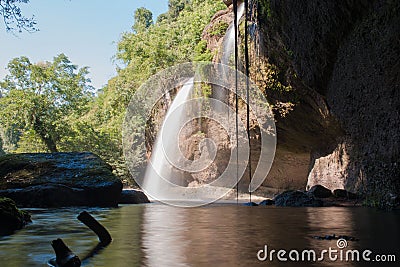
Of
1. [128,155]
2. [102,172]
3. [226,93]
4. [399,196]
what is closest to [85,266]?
[399,196]

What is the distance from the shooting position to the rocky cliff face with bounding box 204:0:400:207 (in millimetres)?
10133

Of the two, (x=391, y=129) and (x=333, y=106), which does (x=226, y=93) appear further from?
(x=391, y=129)

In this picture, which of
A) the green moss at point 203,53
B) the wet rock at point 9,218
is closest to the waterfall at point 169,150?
the green moss at point 203,53

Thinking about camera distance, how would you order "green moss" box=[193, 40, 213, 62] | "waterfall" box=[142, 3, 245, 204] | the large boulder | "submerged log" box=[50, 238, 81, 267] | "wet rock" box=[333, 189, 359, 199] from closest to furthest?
"submerged log" box=[50, 238, 81, 267], the large boulder, "wet rock" box=[333, 189, 359, 199], "green moss" box=[193, 40, 213, 62], "waterfall" box=[142, 3, 245, 204]

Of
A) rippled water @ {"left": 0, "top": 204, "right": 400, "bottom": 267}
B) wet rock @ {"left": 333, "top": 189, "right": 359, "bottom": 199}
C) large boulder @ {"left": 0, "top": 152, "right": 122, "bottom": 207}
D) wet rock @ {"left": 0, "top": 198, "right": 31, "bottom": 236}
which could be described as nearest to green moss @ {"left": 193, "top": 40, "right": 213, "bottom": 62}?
large boulder @ {"left": 0, "top": 152, "right": 122, "bottom": 207}

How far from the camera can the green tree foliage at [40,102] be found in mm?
31266

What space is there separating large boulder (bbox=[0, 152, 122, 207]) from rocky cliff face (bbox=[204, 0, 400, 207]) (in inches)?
265

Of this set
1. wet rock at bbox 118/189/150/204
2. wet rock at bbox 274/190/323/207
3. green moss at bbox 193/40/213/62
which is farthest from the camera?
green moss at bbox 193/40/213/62

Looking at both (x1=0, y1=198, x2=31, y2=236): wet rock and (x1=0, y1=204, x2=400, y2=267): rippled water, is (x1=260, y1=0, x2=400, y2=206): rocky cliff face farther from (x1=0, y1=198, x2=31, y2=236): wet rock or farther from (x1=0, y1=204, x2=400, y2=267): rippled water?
(x1=0, y1=198, x2=31, y2=236): wet rock

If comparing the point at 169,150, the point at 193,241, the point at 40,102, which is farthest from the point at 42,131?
the point at 193,241

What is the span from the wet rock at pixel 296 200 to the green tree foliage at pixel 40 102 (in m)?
21.6

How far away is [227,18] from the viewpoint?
22.4m

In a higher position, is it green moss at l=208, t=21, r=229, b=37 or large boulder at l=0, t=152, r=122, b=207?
green moss at l=208, t=21, r=229, b=37

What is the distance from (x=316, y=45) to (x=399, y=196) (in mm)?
4745
